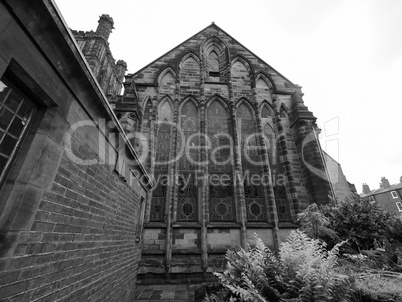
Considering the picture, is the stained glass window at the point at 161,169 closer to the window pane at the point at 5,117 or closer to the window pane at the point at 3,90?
the window pane at the point at 5,117

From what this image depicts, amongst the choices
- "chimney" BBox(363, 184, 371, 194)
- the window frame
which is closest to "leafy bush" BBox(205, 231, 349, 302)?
the window frame

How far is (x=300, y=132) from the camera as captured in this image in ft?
30.1

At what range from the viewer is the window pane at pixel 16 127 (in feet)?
5.37

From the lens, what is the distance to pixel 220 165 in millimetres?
8680

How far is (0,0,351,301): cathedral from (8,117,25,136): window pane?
1 cm

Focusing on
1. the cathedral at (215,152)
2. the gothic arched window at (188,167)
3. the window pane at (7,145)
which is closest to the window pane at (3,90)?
the window pane at (7,145)

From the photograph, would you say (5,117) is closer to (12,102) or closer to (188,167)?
(12,102)

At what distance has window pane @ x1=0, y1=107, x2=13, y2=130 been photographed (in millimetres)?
1547

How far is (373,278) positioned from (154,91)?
32.5 feet

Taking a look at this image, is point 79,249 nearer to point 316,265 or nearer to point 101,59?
point 316,265

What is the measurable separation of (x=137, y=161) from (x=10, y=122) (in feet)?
9.97

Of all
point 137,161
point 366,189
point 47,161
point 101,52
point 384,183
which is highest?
point 101,52

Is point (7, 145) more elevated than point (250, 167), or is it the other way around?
point (250, 167)

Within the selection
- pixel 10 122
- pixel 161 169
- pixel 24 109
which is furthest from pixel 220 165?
pixel 10 122
